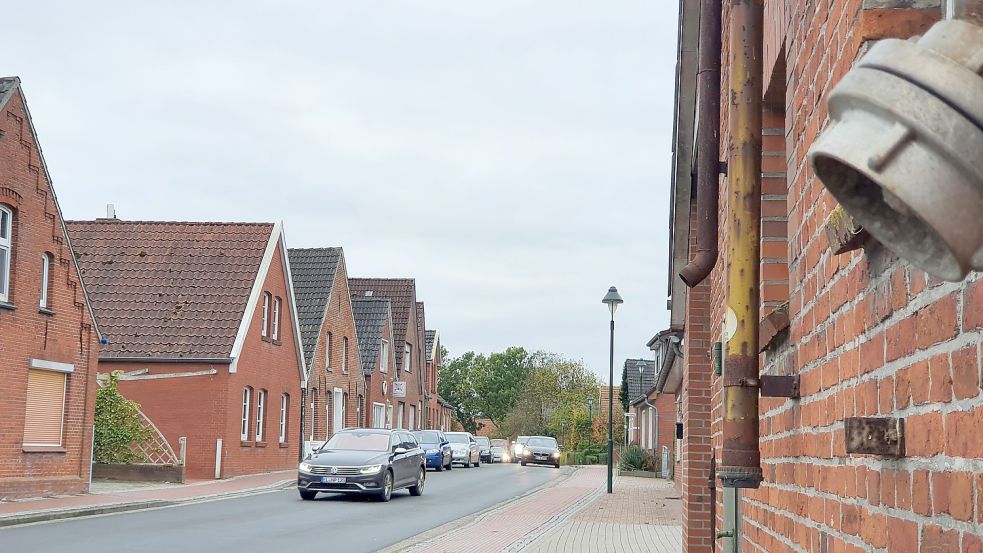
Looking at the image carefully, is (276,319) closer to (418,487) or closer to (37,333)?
(418,487)

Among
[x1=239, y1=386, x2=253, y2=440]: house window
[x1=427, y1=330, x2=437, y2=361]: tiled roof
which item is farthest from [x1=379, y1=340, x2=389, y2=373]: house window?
[x1=239, y1=386, x2=253, y2=440]: house window

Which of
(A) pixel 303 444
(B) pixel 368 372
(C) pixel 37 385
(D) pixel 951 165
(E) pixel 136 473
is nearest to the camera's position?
(D) pixel 951 165

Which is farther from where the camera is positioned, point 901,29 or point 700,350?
point 700,350

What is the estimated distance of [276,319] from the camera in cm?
3681

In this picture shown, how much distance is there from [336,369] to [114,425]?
1755 centimetres

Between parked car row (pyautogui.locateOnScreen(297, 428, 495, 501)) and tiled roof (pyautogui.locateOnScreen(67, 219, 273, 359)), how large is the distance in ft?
25.7

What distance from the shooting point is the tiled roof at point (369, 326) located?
5272 cm

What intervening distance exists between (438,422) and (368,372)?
27093mm

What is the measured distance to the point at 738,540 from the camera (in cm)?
506

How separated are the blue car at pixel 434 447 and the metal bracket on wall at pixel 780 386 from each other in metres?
40.1

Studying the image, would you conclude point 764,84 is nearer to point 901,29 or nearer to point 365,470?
point 901,29

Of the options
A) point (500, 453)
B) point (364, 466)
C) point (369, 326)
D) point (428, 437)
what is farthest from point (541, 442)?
point (364, 466)

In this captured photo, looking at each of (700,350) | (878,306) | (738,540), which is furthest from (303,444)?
(878,306)

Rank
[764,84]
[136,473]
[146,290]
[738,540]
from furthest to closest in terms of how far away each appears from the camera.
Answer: [146,290] → [136,473] → [738,540] → [764,84]
